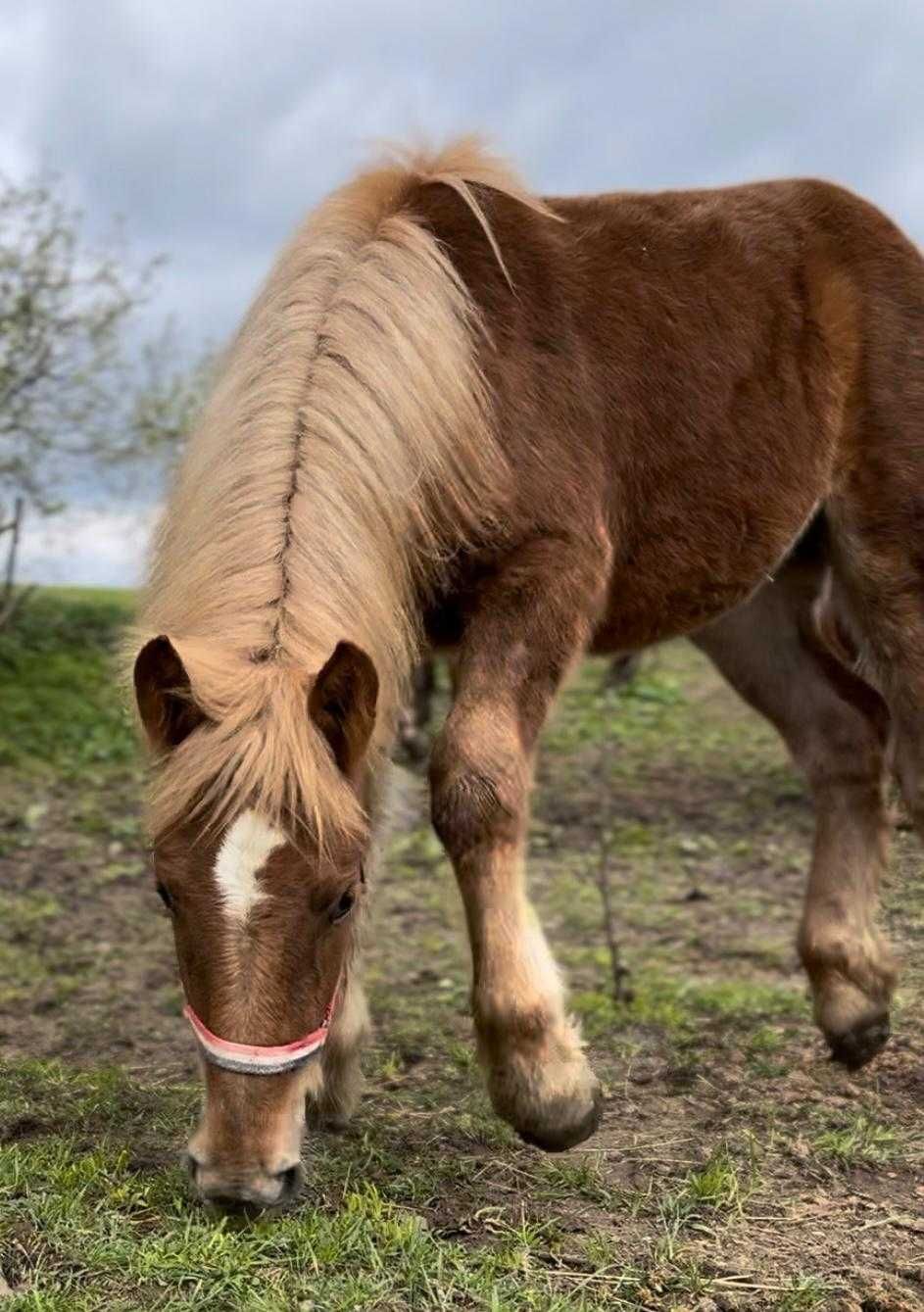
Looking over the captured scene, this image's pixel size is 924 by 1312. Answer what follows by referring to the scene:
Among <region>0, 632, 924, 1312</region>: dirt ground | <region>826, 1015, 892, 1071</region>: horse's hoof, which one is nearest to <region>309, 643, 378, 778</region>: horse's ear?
<region>0, 632, 924, 1312</region>: dirt ground

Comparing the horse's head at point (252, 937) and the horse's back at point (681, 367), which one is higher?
the horse's back at point (681, 367)

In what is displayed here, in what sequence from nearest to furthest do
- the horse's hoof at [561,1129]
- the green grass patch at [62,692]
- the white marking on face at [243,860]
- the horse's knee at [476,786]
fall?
the white marking on face at [243,860] < the horse's hoof at [561,1129] < the horse's knee at [476,786] < the green grass patch at [62,692]

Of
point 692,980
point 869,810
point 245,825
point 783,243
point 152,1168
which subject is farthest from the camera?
point 692,980

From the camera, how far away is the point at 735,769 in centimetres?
1210

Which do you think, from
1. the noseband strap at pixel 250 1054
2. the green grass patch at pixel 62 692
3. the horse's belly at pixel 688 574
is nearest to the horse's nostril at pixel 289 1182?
the noseband strap at pixel 250 1054

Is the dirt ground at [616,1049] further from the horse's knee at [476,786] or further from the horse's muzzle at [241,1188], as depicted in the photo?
the horse's knee at [476,786]

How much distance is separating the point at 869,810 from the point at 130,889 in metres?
4.99

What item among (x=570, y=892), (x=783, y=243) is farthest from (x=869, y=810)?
(x=570, y=892)

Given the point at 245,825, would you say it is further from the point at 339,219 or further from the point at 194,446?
the point at 339,219

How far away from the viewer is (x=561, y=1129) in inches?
134

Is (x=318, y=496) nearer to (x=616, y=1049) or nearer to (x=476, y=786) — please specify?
(x=476, y=786)

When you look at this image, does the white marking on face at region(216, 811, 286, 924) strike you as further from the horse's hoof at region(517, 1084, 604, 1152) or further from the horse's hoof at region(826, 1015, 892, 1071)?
the horse's hoof at region(826, 1015, 892, 1071)

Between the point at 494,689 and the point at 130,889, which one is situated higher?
the point at 494,689

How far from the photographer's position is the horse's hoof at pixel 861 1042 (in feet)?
15.6
